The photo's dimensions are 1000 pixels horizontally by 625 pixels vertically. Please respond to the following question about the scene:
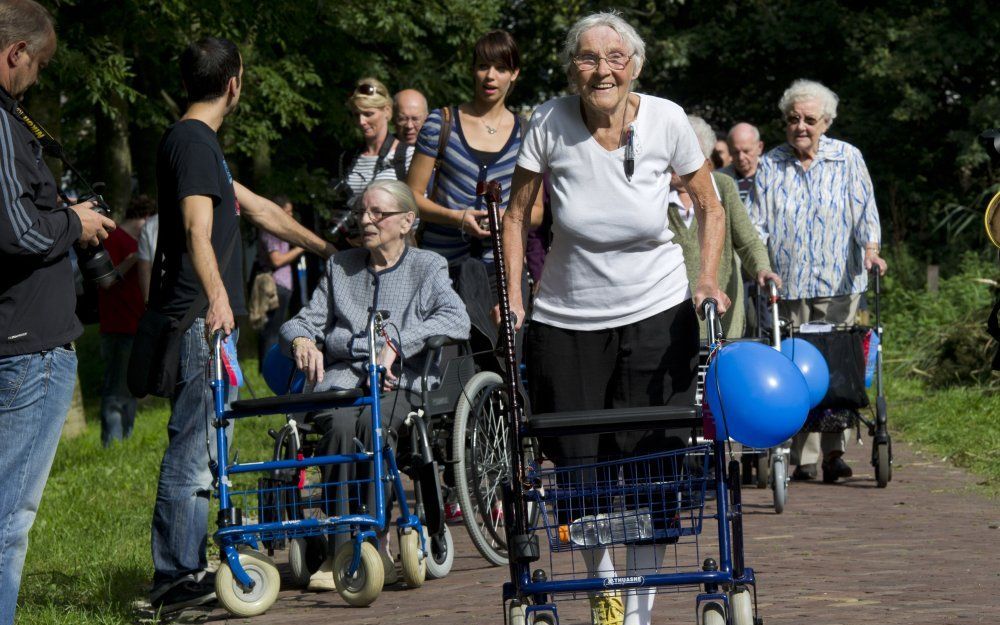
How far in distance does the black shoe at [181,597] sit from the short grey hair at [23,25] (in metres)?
2.39

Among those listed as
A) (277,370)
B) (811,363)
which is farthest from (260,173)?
(277,370)

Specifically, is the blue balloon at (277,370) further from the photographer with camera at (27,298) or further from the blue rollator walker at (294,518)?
the photographer with camera at (27,298)

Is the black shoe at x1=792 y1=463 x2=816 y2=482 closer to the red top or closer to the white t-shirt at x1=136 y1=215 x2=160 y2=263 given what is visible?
the white t-shirt at x1=136 y1=215 x2=160 y2=263

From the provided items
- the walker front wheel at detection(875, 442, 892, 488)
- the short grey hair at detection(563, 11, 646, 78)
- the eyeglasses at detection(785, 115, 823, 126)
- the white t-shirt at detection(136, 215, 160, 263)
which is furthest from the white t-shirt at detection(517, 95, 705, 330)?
the white t-shirt at detection(136, 215, 160, 263)

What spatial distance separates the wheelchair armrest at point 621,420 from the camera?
14.8 ft

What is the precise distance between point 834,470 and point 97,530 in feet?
14.0

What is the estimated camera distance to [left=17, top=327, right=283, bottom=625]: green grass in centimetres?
651

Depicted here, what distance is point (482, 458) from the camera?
725 cm

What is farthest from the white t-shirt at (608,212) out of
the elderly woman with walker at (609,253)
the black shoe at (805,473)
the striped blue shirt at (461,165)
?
the black shoe at (805,473)

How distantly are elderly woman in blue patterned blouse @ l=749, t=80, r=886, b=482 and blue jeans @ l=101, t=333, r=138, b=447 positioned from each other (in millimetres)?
5771

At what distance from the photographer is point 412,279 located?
23.9 ft

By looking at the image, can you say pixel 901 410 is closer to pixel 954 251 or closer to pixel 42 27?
pixel 42 27

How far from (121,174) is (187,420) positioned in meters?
13.5

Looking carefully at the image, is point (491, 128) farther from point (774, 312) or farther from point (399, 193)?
point (774, 312)
